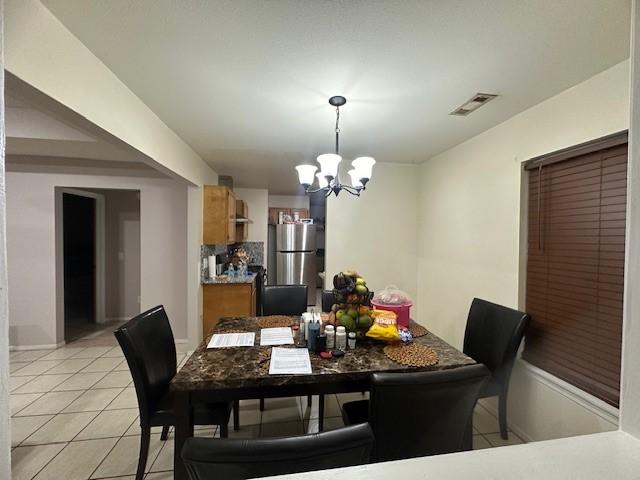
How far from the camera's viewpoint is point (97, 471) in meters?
1.67

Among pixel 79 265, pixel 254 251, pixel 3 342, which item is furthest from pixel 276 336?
pixel 79 265

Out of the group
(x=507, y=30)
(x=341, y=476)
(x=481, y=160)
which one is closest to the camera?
(x=341, y=476)

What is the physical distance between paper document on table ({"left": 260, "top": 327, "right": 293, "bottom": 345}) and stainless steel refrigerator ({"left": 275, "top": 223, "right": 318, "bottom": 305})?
3505 millimetres

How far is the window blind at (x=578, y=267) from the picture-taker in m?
1.53

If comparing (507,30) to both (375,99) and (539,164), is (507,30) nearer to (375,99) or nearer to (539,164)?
(375,99)

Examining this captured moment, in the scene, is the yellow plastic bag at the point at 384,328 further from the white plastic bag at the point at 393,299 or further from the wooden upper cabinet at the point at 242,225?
the wooden upper cabinet at the point at 242,225

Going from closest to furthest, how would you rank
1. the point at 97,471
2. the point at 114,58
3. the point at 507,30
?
the point at 507,30
the point at 114,58
the point at 97,471

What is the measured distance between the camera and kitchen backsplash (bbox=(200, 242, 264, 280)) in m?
3.43

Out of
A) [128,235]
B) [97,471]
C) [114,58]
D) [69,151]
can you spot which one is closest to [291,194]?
[128,235]

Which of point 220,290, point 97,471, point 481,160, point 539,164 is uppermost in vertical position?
point 481,160

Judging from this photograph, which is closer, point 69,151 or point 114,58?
point 114,58

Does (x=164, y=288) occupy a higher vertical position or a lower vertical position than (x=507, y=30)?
lower

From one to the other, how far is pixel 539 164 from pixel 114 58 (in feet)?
8.67

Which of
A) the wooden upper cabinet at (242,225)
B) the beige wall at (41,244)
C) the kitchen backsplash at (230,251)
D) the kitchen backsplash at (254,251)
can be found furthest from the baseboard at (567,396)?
the kitchen backsplash at (254,251)
